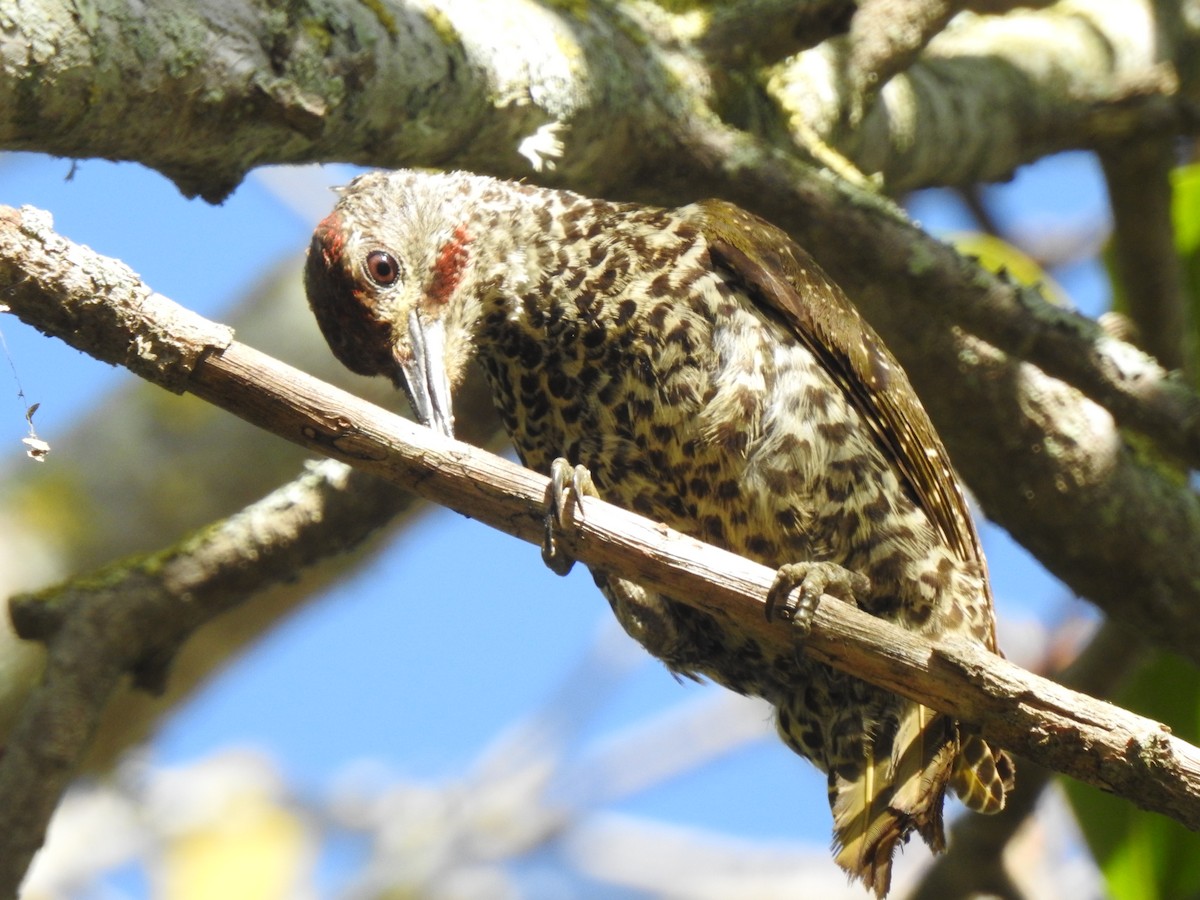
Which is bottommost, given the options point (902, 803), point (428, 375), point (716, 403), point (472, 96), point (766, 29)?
point (902, 803)

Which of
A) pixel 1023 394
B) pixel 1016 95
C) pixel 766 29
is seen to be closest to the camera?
pixel 766 29

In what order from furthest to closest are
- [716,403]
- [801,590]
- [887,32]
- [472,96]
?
[887,32]
[472,96]
[716,403]
[801,590]

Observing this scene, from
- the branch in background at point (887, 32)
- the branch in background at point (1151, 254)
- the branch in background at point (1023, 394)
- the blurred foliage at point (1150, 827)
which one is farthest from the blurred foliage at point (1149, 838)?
the branch in background at point (887, 32)

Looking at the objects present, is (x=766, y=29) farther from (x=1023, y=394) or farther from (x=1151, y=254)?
(x=1151, y=254)

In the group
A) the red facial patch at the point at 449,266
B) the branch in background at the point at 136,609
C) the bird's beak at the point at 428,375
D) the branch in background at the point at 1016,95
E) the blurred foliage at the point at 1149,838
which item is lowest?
the blurred foliage at the point at 1149,838

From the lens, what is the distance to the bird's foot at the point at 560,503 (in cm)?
226

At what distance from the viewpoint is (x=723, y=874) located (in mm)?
8477

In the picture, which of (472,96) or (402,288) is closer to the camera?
(472,96)

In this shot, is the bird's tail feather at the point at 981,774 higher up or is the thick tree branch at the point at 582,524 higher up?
the thick tree branch at the point at 582,524

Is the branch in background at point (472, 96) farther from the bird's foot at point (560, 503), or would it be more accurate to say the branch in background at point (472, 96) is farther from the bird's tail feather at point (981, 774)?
the bird's tail feather at point (981, 774)

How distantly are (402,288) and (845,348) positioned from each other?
36.3 inches

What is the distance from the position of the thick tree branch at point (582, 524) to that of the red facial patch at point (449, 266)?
993mm

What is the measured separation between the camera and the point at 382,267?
3.11 metres

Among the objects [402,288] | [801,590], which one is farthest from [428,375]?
[801,590]
